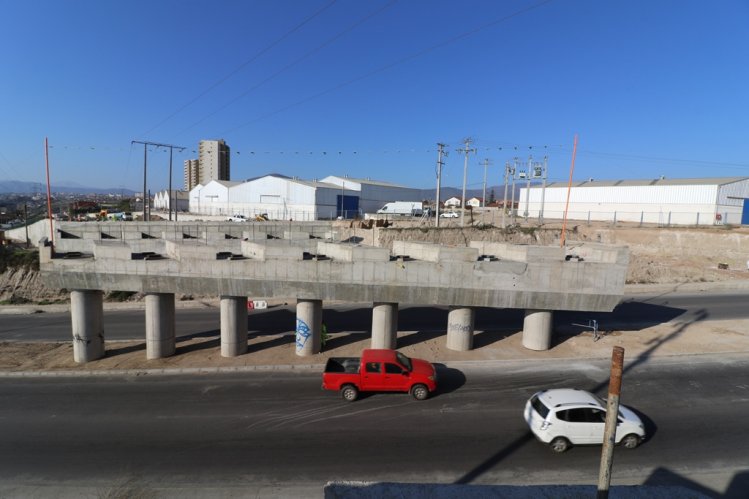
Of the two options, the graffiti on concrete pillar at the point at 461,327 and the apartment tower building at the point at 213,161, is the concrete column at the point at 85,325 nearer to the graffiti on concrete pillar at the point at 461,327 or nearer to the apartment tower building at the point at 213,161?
the graffiti on concrete pillar at the point at 461,327

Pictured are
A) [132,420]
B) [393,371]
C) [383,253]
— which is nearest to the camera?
[132,420]

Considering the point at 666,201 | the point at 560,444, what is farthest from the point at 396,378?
the point at 666,201

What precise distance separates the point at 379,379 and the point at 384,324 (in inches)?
162

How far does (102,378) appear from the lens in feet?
53.3

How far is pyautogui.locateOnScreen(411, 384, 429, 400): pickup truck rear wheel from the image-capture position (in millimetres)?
13867

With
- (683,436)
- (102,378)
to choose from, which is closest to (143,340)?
(102,378)

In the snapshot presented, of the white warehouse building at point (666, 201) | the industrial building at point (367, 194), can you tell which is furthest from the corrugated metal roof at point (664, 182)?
the industrial building at point (367, 194)

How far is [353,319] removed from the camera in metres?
25.5

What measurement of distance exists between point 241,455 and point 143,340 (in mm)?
14101

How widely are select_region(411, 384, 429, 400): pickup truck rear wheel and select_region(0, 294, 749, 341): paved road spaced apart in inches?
339

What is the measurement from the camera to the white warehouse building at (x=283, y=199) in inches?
2719

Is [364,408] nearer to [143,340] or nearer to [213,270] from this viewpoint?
[213,270]

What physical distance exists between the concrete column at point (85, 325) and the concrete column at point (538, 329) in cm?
2099

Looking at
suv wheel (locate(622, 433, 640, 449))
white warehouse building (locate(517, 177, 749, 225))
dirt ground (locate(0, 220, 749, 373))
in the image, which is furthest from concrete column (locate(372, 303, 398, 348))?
white warehouse building (locate(517, 177, 749, 225))
